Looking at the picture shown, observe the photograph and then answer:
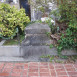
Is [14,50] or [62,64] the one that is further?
[14,50]

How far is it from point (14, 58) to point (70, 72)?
1680mm

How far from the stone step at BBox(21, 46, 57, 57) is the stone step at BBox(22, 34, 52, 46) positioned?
126mm

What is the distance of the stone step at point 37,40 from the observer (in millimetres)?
3545

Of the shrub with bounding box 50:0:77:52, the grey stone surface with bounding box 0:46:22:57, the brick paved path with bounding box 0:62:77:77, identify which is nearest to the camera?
the brick paved path with bounding box 0:62:77:77

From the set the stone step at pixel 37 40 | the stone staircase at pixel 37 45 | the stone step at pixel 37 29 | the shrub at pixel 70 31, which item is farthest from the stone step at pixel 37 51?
the stone step at pixel 37 29

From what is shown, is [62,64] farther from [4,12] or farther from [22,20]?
[4,12]

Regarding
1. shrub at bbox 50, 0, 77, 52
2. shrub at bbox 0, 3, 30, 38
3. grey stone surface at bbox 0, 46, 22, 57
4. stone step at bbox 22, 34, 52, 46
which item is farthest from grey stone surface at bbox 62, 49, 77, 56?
shrub at bbox 0, 3, 30, 38

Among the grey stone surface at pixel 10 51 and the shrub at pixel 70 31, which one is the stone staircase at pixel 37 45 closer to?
the grey stone surface at pixel 10 51

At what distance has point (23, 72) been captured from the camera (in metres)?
2.92

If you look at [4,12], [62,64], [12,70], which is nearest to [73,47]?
[62,64]

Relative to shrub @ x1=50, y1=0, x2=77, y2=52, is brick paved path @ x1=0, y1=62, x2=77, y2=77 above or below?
below

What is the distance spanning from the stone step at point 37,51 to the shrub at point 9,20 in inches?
28.4

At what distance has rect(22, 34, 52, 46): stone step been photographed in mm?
3545

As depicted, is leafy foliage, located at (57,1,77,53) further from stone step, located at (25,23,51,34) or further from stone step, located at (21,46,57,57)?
stone step, located at (25,23,51,34)
